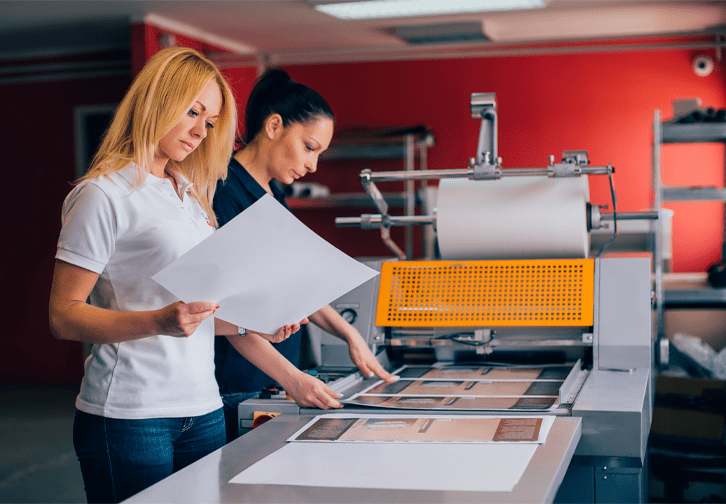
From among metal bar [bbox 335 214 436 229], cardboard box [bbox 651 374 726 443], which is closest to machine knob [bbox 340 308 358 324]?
metal bar [bbox 335 214 436 229]

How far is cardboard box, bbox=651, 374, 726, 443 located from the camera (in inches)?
103

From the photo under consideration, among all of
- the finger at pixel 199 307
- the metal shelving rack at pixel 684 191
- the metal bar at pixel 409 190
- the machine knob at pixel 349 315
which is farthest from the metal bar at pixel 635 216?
the metal bar at pixel 409 190

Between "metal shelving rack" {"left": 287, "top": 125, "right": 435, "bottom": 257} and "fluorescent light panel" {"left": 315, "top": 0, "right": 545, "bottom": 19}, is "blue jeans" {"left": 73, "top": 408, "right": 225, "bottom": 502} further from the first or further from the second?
"metal shelving rack" {"left": 287, "top": 125, "right": 435, "bottom": 257}

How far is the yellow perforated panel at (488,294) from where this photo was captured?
1754mm

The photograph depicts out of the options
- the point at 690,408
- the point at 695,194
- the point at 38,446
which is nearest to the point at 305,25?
the point at 695,194

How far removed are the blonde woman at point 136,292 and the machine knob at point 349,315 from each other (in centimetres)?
55

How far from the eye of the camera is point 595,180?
203 inches

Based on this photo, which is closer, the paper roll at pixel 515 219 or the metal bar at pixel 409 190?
the paper roll at pixel 515 219

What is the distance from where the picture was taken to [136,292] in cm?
125

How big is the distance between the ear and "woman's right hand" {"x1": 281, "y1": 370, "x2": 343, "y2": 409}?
0.63 m

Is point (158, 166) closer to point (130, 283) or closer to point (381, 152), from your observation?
point (130, 283)

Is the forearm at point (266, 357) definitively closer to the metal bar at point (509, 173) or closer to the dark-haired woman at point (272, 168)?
the dark-haired woman at point (272, 168)

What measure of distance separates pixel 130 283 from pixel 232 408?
0.49 metres

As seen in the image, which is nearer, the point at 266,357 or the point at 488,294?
the point at 266,357
